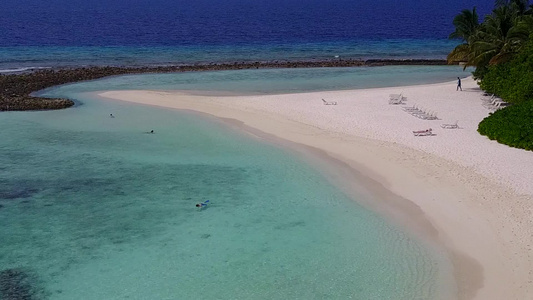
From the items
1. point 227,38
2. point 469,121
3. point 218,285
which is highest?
point 227,38

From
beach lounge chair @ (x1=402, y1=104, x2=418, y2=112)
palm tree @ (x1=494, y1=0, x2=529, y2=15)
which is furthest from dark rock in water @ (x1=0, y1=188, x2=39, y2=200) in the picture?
palm tree @ (x1=494, y1=0, x2=529, y2=15)

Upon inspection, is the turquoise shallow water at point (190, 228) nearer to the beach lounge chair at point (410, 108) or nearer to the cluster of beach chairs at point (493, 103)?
the beach lounge chair at point (410, 108)

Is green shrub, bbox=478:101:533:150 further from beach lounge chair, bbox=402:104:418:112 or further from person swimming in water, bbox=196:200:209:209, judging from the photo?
person swimming in water, bbox=196:200:209:209

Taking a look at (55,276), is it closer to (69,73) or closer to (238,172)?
(238,172)

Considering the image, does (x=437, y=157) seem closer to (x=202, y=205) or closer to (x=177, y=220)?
(x=202, y=205)

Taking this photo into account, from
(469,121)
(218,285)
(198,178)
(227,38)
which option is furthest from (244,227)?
(227,38)

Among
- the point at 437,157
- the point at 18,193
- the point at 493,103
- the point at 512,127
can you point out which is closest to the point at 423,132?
the point at 437,157

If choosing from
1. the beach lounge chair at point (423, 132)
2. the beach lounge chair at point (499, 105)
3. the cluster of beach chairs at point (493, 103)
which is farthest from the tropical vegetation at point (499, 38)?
the beach lounge chair at point (423, 132)

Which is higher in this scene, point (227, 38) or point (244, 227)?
point (227, 38)
